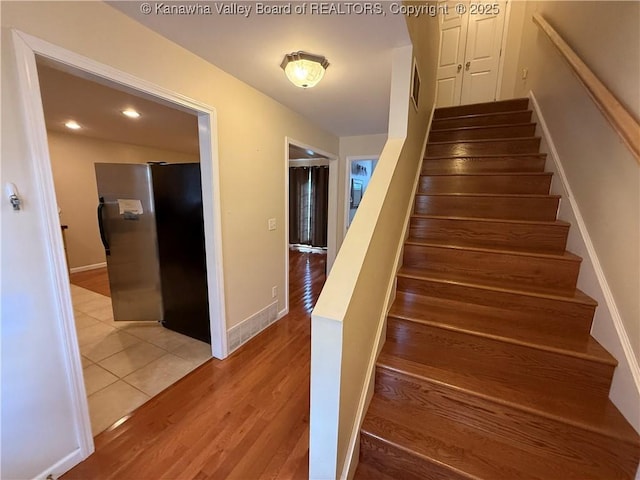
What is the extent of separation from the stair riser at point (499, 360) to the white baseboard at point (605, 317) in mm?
62

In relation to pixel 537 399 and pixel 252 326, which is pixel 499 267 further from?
pixel 252 326

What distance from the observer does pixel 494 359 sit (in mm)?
1314

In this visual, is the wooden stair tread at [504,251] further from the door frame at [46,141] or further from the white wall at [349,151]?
the white wall at [349,151]

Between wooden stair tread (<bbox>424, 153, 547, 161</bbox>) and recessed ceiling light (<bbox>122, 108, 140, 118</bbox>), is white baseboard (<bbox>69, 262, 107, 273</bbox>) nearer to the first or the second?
recessed ceiling light (<bbox>122, 108, 140, 118</bbox>)

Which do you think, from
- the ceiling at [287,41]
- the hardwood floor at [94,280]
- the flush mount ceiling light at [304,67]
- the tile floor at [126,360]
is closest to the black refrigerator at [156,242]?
the tile floor at [126,360]

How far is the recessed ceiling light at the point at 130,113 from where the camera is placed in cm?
276

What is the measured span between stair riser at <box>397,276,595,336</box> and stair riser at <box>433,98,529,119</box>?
2.28 metres

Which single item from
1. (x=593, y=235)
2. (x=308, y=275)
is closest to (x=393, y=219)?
(x=593, y=235)

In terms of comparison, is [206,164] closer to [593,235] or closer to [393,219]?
[393,219]

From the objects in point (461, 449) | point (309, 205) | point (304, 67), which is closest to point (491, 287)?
point (461, 449)

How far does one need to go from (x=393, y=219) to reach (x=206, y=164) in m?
1.37

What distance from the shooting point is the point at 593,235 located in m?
1.40

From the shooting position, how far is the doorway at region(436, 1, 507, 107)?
343cm

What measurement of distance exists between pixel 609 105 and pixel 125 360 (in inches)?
132
